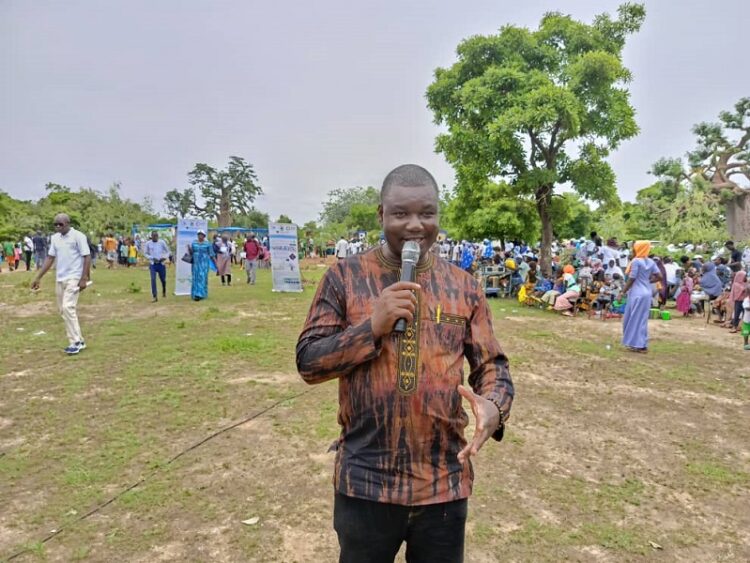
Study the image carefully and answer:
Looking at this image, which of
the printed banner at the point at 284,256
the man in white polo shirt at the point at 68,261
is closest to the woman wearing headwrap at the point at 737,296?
the printed banner at the point at 284,256

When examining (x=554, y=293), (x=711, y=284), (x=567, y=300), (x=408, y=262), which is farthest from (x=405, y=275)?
(x=711, y=284)

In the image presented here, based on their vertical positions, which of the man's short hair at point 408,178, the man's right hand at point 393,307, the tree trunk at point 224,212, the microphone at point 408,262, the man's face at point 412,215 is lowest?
the man's right hand at point 393,307

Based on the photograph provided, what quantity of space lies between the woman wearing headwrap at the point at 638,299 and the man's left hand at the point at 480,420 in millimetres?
7544

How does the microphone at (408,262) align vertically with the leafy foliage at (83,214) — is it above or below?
below

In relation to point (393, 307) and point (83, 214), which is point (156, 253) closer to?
point (393, 307)

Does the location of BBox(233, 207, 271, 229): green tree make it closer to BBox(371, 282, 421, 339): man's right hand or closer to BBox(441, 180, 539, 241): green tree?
BBox(441, 180, 539, 241): green tree

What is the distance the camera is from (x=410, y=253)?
57.2 inches

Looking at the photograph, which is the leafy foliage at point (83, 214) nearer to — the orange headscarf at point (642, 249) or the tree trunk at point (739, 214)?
the orange headscarf at point (642, 249)

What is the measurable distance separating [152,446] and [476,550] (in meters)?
2.75

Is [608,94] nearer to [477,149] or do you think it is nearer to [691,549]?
[477,149]

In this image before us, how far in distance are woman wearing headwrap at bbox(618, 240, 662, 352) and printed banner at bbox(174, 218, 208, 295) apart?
33.9 ft

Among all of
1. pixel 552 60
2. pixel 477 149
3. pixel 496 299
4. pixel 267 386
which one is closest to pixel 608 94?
pixel 552 60

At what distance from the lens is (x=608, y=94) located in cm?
1291

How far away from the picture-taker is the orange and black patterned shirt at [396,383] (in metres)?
1.45
